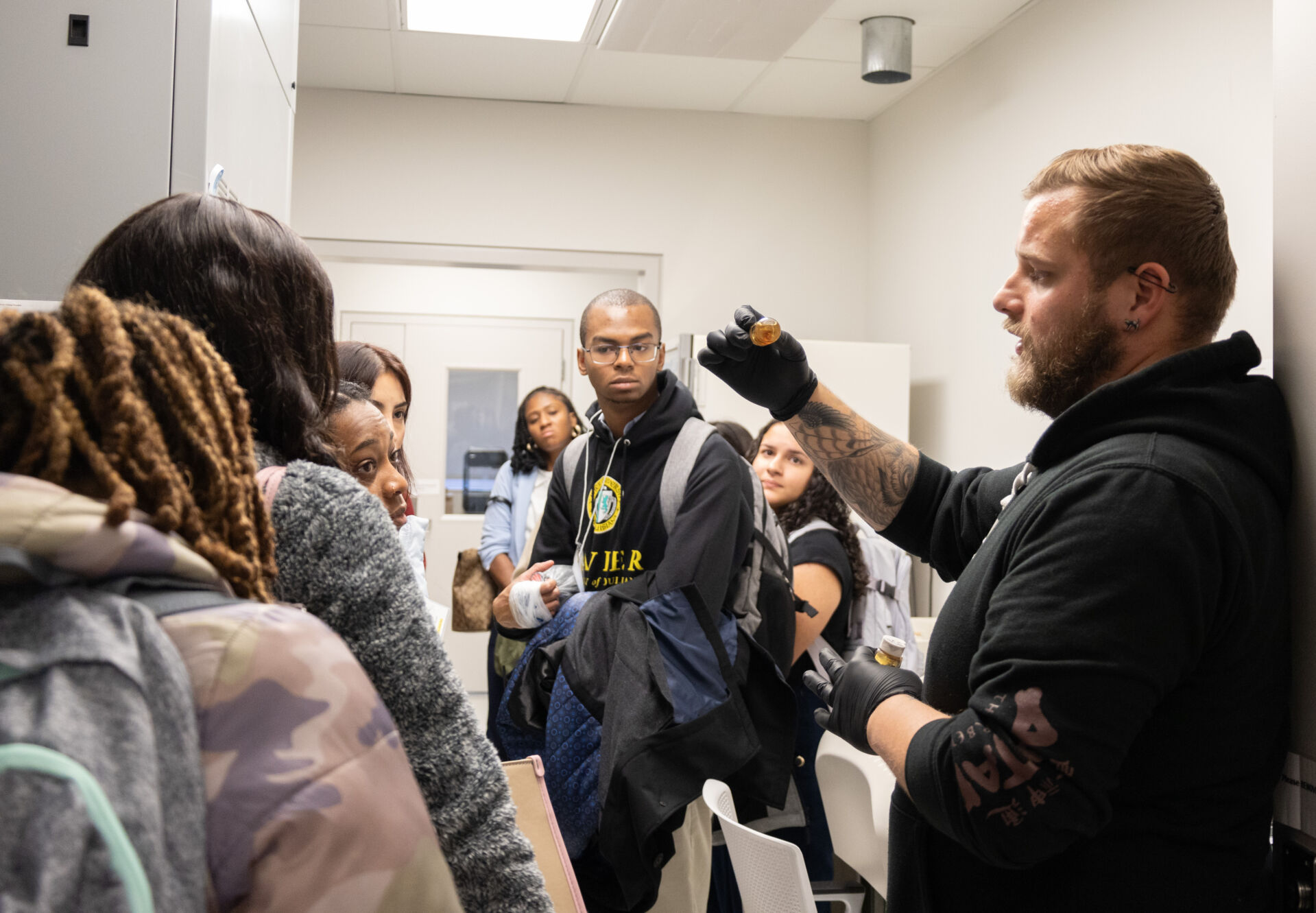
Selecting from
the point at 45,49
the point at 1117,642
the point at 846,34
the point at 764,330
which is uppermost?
the point at 846,34

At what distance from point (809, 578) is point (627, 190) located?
269 cm

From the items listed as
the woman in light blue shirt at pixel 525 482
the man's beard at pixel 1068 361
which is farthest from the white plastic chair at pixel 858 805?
the woman in light blue shirt at pixel 525 482

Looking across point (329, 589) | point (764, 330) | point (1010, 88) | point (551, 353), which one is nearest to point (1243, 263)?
point (1010, 88)

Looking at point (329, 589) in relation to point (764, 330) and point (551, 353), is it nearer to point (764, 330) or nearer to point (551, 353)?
point (764, 330)

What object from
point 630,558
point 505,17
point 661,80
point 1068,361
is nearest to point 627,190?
point 661,80

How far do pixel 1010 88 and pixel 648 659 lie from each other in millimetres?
2788

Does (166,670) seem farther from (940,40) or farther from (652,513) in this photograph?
(940,40)

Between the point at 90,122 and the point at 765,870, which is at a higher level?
the point at 90,122

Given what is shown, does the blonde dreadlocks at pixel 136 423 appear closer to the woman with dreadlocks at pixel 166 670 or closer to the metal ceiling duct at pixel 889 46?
the woman with dreadlocks at pixel 166 670

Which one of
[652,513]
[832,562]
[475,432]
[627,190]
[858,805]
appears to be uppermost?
[627,190]

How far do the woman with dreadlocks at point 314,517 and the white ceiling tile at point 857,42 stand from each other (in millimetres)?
3232

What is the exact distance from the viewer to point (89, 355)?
0.60 meters

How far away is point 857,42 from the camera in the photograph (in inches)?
150

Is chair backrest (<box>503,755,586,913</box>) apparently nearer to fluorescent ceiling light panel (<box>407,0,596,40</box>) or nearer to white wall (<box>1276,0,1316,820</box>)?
white wall (<box>1276,0,1316,820</box>)
